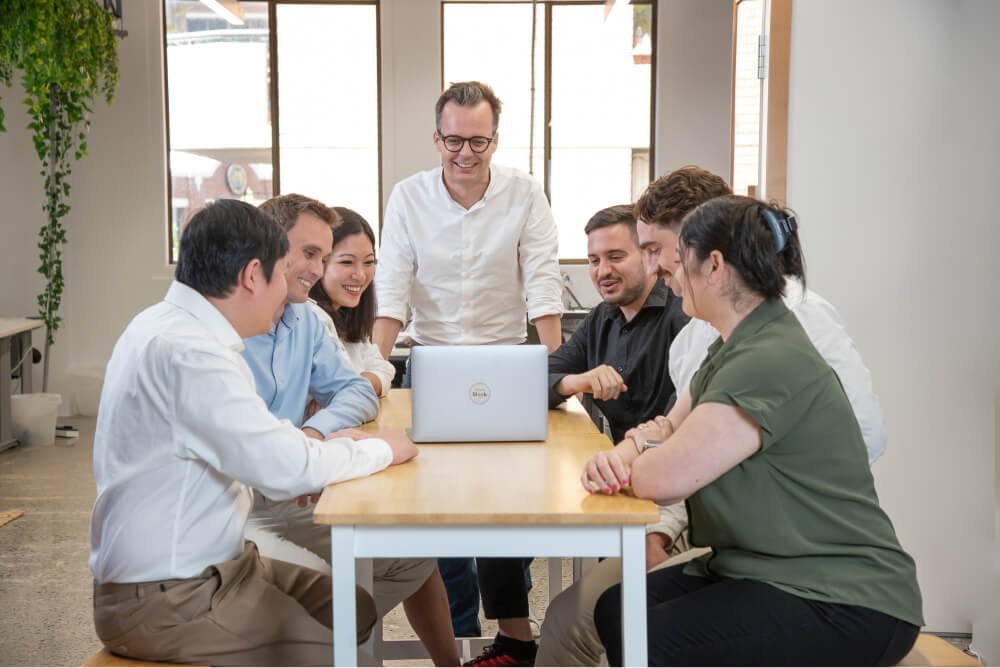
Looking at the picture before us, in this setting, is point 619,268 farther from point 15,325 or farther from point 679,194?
point 15,325

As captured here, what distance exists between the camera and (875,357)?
2.79 m

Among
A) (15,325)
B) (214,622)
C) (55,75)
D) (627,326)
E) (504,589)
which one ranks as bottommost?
(504,589)

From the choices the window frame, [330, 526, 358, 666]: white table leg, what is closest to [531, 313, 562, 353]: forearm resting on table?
the window frame

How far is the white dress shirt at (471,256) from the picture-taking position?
325 cm

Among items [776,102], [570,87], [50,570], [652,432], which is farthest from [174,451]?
[570,87]

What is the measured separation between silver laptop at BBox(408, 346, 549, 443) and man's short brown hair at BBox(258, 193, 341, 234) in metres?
0.61

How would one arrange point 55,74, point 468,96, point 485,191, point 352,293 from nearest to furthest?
point 352,293
point 468,96
point 485,191
point 55,74

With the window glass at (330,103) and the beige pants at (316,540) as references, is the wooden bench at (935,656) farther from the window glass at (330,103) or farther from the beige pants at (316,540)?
the window glass at (330,103)

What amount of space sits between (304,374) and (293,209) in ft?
1.33

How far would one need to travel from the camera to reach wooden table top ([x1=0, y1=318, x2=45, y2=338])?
18.0ft

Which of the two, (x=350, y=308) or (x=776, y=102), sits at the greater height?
(x=776, y=102)

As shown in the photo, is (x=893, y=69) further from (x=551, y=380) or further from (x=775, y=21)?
(x=551, y=380)

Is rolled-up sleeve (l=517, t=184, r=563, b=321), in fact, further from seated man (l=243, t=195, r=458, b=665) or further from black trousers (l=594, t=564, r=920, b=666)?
black trousers (l=594, t=564, r=920, b=666)

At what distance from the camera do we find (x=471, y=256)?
3.26 meters
